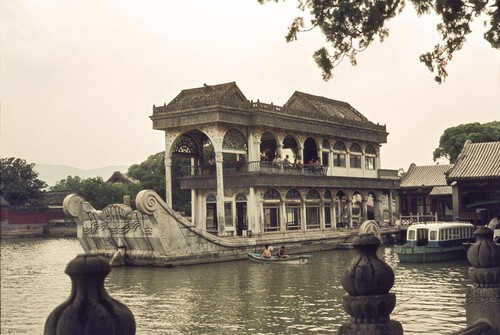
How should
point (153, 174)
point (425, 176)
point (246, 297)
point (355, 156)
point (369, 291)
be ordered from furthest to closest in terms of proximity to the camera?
point (153, 174), point (425, 176), point (355, 156), point (246, 297), point (369, 291)

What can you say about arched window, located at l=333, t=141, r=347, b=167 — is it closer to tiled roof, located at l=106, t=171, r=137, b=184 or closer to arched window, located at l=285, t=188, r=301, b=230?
arched window, located at l=285, t=188, r=301, b=230

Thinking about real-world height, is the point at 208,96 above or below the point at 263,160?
above

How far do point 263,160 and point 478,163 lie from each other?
11666 mm

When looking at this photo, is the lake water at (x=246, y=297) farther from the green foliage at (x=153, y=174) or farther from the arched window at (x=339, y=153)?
the green foliage at (x=153, y=174)

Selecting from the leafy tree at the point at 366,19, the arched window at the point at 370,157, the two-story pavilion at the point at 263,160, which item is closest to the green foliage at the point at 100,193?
the two-story pavilion at the point at 263,160

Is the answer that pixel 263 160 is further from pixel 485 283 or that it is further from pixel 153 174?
pixel 485 283

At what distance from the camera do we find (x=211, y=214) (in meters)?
36.3

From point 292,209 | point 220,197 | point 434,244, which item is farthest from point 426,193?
point 220,197

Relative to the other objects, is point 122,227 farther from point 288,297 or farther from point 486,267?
point 486,267

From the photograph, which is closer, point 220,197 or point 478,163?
point 220,197

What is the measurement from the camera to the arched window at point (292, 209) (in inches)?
1433

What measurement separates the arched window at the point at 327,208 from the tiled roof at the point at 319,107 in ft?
16.3

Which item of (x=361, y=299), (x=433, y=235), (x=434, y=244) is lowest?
(x=434, y=244)

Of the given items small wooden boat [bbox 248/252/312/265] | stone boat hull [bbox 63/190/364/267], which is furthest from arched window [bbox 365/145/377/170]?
small wooden boat [bbox 248/252/312/265]
